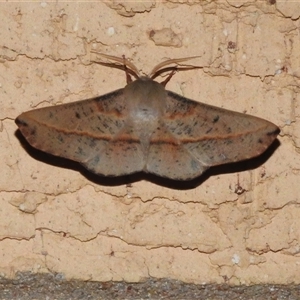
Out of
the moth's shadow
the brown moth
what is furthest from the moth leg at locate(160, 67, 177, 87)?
the moth's shadow

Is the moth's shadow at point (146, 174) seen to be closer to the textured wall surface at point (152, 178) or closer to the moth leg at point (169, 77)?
the textured wall surface at point (152, 178)

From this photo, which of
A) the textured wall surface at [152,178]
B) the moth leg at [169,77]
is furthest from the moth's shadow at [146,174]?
the moth leg at [169,77]

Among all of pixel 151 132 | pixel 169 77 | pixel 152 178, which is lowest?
pixel 152 178

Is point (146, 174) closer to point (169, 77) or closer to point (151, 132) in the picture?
point (151, 132)

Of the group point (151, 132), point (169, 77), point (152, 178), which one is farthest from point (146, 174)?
point (169, 77)

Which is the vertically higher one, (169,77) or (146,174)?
(169,77)

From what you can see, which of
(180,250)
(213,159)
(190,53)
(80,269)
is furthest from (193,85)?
(80,269)

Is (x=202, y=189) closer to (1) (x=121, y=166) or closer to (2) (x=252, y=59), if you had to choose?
(1) (x=121, y=166)

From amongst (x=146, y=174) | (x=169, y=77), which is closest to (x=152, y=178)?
(x=146, y=174)
